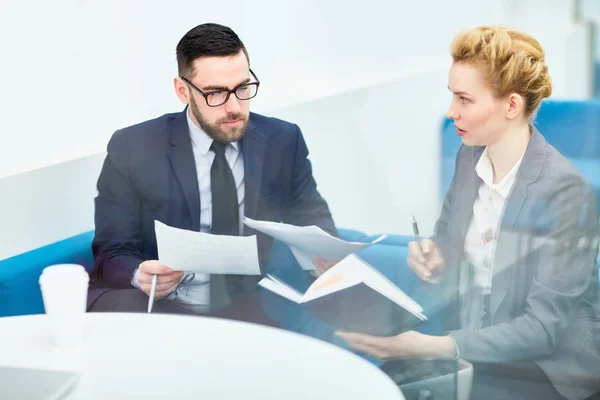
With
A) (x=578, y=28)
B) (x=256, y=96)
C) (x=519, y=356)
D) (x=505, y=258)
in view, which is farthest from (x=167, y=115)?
(x=578, y=28)

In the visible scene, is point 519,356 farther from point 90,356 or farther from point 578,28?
point 578,28

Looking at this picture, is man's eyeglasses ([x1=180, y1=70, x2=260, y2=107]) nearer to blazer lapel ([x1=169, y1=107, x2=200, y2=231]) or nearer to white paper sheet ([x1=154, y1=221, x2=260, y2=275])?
blazer lapel ([x1=169, y1=107, x2=200, y2=231])

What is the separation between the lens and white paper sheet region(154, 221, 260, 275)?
2.16 m

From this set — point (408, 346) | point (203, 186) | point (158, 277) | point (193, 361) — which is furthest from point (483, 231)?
point (193, 361)

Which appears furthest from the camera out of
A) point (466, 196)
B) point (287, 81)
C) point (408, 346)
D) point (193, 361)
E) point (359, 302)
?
point (287, 81)

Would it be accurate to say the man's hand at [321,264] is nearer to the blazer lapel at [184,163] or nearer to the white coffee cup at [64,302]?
the blazer lapel at [184,163]

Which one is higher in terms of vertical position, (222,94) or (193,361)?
(222,94)

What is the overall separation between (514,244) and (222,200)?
79 centimetres

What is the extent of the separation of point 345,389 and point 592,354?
118 centimetres

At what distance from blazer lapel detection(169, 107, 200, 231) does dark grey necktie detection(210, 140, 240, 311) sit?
5 cm

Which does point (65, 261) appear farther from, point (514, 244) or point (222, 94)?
point (514, 244)

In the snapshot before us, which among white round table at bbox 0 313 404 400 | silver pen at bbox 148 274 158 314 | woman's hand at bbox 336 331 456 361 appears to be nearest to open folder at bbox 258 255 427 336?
woman's hand at bbox 336 331 456 361

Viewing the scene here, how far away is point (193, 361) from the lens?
132 centimetres

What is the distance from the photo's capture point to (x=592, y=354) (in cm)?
215
